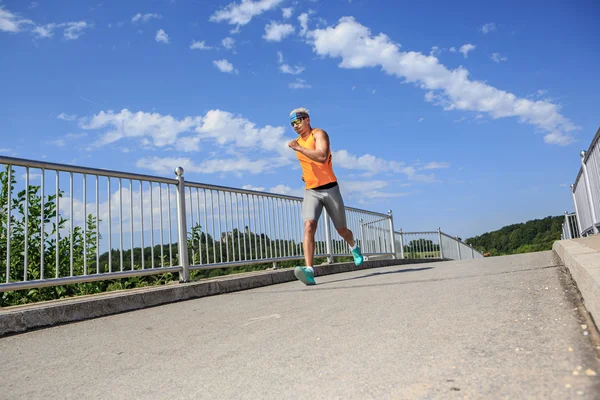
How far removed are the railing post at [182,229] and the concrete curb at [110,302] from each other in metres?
A: 0.21

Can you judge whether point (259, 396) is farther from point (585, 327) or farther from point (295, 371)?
point (585, 327)

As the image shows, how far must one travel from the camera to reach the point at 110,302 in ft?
16.1

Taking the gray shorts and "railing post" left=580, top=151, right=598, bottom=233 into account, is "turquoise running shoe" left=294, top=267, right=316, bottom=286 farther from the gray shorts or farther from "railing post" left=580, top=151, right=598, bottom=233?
"railing post" left=580, top=151, right=598, bottom=233

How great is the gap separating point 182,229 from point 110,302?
1840mm

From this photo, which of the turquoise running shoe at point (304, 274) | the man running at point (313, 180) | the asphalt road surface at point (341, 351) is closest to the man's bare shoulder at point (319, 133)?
the man running at point (313, 180)

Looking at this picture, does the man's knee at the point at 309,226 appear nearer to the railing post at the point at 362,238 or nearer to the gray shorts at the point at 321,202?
the gray shorts at the point at 321,202

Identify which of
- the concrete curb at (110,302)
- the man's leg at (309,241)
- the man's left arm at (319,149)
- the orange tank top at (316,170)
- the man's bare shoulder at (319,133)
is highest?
the man's bare shoulder at (319,133)

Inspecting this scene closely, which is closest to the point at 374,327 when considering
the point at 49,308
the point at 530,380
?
the point at 530,380

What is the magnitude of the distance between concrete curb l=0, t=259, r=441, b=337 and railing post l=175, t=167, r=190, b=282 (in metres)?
0.21

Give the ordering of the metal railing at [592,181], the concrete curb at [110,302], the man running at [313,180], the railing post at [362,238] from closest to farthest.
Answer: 1. the concrete curb at [110,302]
2. the man running at [313,180]
3. the metal railing at [592,181]
4. the railing post at [362,238]

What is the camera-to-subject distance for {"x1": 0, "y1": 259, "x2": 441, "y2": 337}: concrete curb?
411 centimetres

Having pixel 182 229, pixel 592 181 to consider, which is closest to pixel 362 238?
pixel 592 181

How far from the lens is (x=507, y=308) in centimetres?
306

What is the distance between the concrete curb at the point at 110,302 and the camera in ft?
13.5
